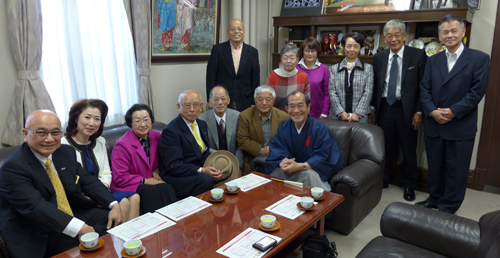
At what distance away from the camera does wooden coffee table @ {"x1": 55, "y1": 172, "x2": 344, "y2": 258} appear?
159cm

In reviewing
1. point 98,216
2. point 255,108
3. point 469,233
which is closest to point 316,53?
point 255,108

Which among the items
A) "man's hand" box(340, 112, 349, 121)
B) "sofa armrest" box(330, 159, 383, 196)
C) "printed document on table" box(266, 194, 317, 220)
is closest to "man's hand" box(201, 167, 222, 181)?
"printed document on table" box(266, 194, 317, 220)

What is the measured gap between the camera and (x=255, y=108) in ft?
10.5

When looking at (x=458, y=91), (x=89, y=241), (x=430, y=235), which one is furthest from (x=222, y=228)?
(x=458, y=91)

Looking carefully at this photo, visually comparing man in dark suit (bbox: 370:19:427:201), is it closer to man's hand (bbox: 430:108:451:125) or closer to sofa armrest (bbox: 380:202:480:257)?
man's hand (bbox: 430:108:451:125)

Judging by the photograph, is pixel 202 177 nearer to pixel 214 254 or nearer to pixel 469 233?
pixel 214 254

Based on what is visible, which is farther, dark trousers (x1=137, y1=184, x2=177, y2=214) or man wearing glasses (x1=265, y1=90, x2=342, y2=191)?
man wearing glasses (x1=265, y1=90, x2=342, y2=191)

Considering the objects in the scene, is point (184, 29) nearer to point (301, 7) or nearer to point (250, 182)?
point (301, 7)

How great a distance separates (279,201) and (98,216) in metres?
1.13

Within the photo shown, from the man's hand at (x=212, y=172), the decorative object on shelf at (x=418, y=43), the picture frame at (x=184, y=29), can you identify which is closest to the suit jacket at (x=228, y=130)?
the man's hand at (x=212, y=172)

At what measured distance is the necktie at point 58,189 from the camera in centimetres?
193

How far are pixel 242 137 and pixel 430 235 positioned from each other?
179 centimetres

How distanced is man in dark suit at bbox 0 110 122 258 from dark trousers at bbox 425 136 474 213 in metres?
2.78

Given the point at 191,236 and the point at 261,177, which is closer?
the point at 191,236
